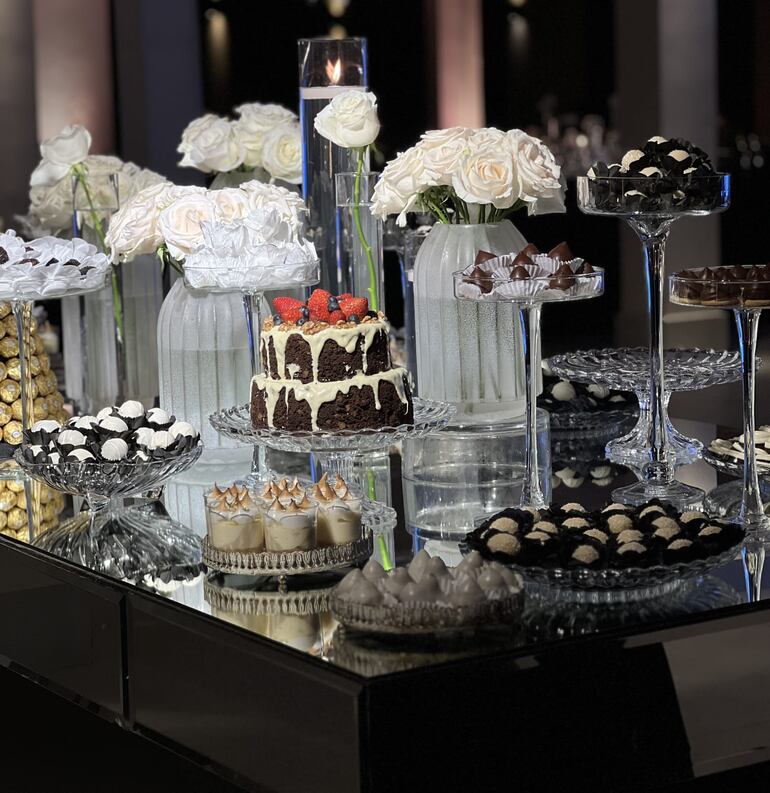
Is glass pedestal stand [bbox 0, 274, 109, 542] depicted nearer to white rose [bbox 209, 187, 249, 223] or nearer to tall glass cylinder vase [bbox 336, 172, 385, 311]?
white rose [bbox 209, 187, 249, 223]

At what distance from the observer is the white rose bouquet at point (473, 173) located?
2.56 m

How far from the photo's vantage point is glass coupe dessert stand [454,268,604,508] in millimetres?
2271

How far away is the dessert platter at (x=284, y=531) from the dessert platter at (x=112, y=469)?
0.51 ft

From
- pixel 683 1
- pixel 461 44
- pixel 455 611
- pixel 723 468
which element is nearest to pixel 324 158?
pixel 723 468

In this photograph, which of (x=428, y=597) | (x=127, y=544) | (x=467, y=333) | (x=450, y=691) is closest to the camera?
(x=450, y=691)

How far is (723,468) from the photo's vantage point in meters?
2.55

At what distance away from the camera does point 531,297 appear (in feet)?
7.48

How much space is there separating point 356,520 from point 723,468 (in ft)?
2.41

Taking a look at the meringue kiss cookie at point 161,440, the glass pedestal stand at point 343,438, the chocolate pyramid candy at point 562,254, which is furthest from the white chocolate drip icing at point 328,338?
the chocolate pyramid candy at point 562,254

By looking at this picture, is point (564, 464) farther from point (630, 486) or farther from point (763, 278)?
point (763, 278)

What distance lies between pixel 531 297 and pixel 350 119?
696 mm

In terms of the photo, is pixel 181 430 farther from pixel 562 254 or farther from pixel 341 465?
pixel 562 254

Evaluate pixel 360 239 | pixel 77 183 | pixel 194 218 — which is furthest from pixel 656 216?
pixel 77 183

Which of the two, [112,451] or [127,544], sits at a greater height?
[112,451]
